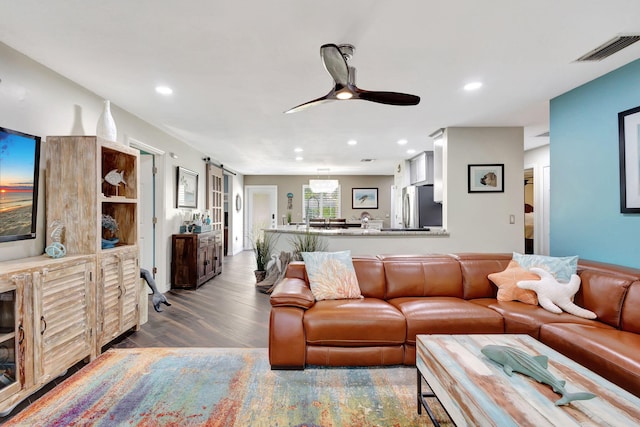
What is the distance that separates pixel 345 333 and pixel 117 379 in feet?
5.57

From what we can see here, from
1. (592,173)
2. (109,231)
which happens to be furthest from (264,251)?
(592,173)

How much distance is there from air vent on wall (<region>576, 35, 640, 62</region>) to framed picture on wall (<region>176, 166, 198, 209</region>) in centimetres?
507

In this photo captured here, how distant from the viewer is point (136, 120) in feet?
12.4

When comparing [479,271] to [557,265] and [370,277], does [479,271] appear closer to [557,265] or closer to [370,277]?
[557,265]

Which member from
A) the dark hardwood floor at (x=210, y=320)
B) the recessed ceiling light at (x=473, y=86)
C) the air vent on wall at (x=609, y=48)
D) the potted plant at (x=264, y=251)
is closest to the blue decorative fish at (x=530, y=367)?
the dark hardwood floor at (x=210, y=320)

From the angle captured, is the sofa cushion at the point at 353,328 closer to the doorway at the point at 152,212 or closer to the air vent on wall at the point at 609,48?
the air vent on wall at the point at 609,48

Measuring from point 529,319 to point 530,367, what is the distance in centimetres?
106

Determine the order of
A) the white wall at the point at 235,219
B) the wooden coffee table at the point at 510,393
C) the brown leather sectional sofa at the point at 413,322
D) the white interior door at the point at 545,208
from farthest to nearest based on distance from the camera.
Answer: the white wall at the point at 235,219 < the white interior door at the point at 545,208 < the brown leather sectional sofa at the point at 413,322 < the wooden coffee table at the point at 510,393

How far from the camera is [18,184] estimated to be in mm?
2189

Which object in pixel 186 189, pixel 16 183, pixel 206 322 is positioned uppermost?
pixel 186 189

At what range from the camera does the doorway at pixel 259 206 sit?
9.53m

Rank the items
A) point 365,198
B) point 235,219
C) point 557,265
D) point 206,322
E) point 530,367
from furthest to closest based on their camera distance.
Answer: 1. point 365,198
2. point 235,219
3. point 206,322
4. point 557,265
5. point 530,367

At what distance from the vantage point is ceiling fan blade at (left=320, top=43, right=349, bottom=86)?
1.80m

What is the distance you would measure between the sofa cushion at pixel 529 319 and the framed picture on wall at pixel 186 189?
15.2 ft
